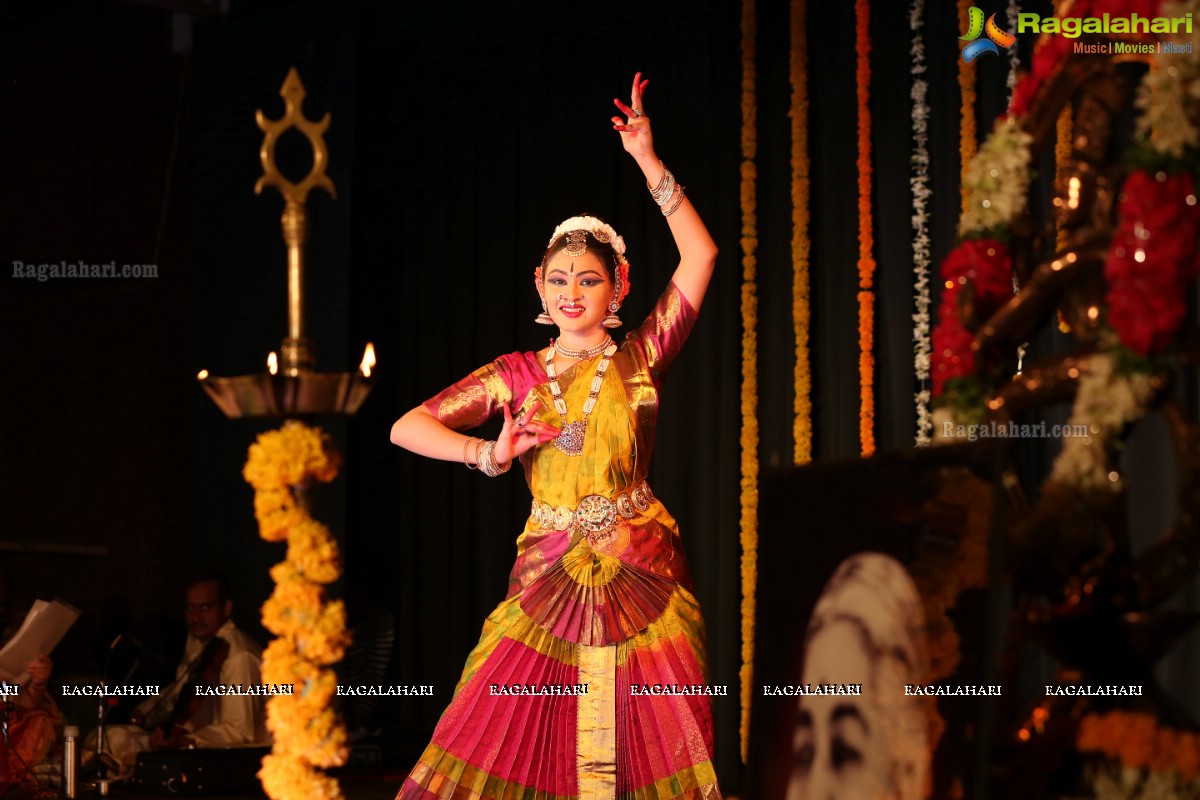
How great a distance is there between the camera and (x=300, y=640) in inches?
94.5

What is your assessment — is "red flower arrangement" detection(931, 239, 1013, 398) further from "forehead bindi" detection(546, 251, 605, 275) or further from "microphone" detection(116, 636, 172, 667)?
"microphone" detection(116, 636, 172, 667)

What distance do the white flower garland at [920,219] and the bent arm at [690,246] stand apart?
1.63 metres

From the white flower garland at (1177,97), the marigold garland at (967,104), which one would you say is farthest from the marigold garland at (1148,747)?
the marigold garland at (967,104)

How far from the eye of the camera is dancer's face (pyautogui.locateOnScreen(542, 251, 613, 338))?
170 inches

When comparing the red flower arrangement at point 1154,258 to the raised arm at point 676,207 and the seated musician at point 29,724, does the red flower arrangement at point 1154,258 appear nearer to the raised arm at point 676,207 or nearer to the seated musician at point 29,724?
the raised arm at point 676,207

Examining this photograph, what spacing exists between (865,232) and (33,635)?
3670 millimetres

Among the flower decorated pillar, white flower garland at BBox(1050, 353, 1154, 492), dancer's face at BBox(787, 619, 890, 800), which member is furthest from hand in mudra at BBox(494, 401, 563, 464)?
white flower garland at BBox(1050, 353, 1154, 492)

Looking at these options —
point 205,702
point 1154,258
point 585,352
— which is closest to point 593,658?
point 585,352

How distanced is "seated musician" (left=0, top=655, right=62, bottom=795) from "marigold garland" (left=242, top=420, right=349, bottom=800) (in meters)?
4.03

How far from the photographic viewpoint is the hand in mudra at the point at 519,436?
12.9 ft

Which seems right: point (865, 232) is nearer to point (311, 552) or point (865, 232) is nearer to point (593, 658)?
point (593, 658)

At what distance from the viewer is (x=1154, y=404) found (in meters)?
2.23

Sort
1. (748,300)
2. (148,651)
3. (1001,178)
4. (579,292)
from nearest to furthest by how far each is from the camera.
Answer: (1001,178) < (579,292) < (748,300) < (148,651)

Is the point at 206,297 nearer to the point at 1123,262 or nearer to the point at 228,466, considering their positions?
the point at 228,466
